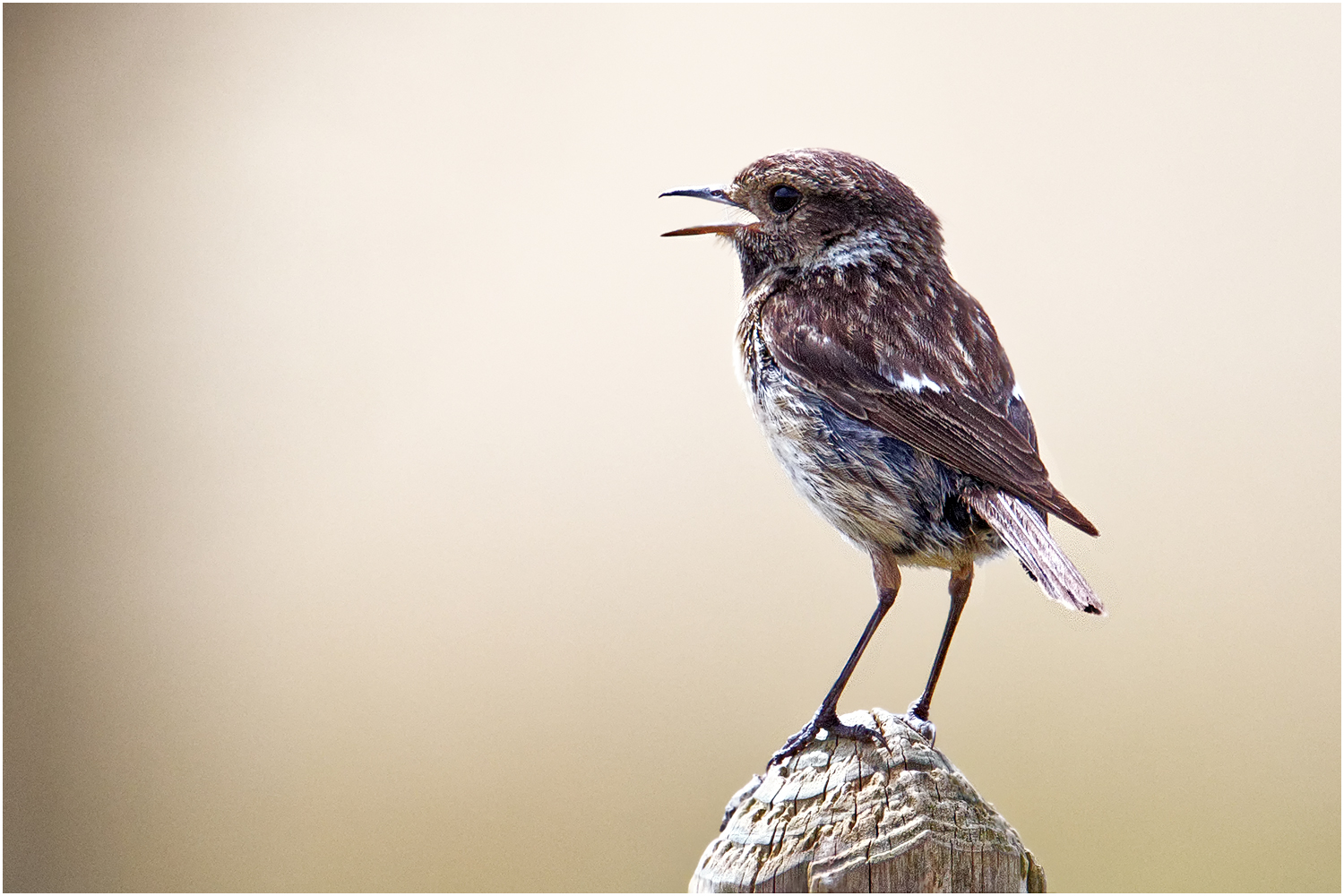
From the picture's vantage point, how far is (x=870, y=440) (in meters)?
2.90

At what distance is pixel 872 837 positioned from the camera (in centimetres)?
218

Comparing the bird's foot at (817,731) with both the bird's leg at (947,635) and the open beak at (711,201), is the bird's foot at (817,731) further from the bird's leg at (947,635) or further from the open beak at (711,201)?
the open beak at (711,201)

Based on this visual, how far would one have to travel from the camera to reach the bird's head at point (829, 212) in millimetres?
3279

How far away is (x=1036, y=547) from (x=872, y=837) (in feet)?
2.40

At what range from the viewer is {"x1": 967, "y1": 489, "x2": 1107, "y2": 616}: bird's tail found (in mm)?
2328

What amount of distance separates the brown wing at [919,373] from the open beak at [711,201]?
0.28 meters

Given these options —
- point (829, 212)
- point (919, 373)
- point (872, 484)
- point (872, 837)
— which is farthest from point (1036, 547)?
point (829, 212)

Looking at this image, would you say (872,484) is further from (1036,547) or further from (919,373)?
(1036,547)

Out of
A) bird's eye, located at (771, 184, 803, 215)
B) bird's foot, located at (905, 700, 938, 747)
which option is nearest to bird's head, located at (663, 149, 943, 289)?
bird's eye, located at (771, 184, 803, 215)

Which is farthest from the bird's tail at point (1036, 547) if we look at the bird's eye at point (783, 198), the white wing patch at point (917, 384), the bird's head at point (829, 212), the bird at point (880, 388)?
the bird's eye at point (783, 198)

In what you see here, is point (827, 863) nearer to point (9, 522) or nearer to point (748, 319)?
point (748, 319)

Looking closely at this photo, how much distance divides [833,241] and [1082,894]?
3318 mm

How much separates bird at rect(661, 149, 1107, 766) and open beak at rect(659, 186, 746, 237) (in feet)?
0.04

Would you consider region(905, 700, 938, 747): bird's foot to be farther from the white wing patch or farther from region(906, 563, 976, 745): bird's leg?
the white wing patch
